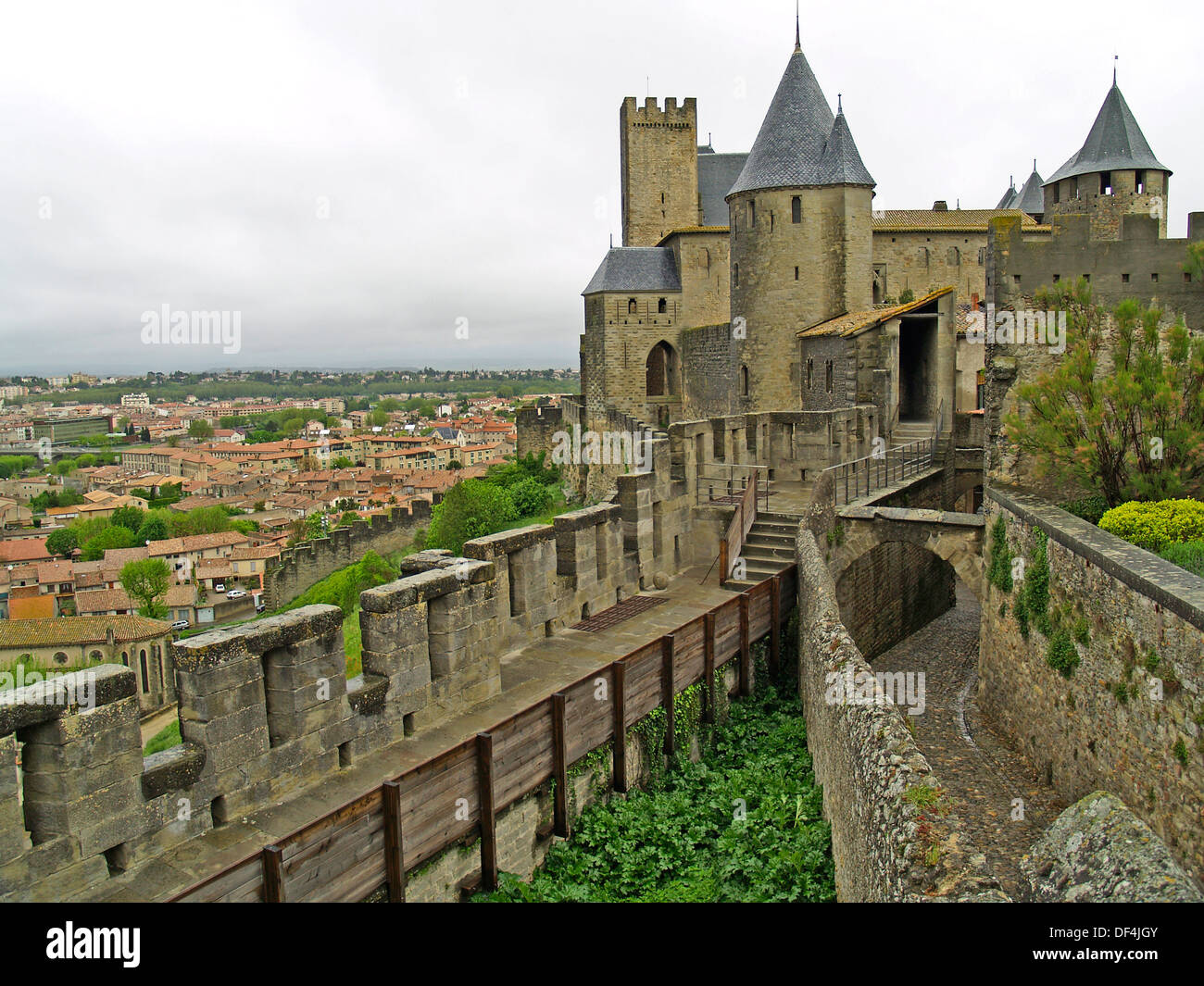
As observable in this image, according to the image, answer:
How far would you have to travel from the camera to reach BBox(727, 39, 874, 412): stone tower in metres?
28.6

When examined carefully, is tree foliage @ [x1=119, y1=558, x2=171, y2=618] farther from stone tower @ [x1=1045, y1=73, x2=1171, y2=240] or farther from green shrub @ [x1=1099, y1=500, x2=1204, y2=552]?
green shrub @ [x1=1099, y1=500, x2=1204, y2=552]

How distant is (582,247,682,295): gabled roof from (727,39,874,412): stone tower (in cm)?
792

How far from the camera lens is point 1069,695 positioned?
11.0 metres

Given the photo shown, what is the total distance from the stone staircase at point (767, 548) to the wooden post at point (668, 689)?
12.6 feet

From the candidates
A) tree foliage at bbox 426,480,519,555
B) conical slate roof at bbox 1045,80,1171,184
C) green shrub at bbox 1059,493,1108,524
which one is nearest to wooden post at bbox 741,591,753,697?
green shrub at bbox 1059,493,1108,524

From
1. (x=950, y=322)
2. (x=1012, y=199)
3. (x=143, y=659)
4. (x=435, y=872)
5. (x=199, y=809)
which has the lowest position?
(x=143, y=659)

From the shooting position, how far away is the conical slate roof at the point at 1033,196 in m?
46.1

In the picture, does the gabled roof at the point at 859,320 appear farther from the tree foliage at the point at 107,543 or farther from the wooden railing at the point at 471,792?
the tree foliage at the point at 107,543

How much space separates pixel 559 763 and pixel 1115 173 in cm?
3986

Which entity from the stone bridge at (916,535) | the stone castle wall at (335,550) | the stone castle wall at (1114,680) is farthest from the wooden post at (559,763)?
the stone castle wall at (335,550)

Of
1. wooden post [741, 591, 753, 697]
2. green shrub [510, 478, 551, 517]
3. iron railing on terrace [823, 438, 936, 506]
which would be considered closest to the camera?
wooden post [741, 591, 753, 697]

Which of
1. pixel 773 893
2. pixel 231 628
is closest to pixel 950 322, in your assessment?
pixel 773 893

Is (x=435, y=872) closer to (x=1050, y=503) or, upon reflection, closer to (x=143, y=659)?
(x=1050, y=503)
